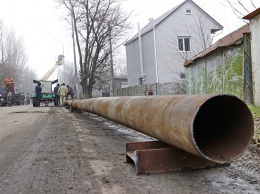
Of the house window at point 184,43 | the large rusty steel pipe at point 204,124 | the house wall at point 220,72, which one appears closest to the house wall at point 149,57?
the house window at point 184,43

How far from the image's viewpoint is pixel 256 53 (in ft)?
29.6

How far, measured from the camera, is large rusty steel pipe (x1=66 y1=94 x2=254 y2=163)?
9.75ft

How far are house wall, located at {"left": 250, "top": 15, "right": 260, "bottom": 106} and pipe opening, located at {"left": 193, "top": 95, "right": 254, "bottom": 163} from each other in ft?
19.3

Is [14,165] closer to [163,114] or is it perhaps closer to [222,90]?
[163,114]

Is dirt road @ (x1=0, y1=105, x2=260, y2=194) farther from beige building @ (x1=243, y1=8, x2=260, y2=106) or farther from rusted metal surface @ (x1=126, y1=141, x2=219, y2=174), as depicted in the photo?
beige building @ (x1=243, y1=8, x2=260, y2=106)

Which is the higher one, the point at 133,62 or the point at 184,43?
the point at 184,43

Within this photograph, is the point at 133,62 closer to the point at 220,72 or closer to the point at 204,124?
the point at 220,72

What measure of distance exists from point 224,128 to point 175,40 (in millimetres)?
25335

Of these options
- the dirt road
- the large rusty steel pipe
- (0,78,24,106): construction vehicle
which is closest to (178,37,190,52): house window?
(0,78,24,106): construction vehicle

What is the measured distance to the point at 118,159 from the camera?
4.47 meters

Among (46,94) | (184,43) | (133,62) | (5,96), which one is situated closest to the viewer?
(46,94)

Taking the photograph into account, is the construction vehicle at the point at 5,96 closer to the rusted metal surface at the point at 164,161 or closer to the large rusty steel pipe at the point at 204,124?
the large rusty steel pipe at the point at 204,124

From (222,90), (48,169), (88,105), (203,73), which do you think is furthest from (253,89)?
(48,169)

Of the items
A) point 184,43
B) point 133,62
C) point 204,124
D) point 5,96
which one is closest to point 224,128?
point 204,124
